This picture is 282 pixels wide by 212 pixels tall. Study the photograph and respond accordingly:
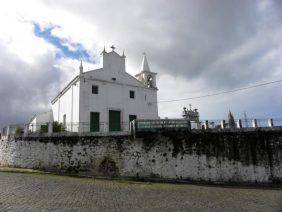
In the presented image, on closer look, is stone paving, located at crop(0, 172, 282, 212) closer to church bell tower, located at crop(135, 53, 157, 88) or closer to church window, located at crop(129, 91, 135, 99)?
church window, located at crop(129, 91, 135, 99)

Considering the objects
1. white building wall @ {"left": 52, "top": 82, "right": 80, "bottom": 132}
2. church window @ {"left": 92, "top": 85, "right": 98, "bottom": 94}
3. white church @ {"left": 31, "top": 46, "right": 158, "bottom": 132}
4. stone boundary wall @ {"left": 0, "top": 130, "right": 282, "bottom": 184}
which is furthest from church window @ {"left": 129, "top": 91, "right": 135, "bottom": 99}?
stone boundary wall @ {"left": 0, "top": 130, "right": 282, "bottom": 184}

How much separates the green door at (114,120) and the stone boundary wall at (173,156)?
578 cm

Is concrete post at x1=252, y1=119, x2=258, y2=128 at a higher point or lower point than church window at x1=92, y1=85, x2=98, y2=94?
lower

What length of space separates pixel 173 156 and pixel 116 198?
8.53 metres

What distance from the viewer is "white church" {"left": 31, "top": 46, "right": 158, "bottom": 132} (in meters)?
26.4

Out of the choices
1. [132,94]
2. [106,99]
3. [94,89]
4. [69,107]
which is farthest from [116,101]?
[69,107]

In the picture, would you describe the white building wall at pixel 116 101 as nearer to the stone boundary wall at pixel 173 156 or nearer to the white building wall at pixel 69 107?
the white building wall at pixel 69 107

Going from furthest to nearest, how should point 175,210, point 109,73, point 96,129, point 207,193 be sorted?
point 109,73 → point 96,129 → point 207,193 → point 175,210

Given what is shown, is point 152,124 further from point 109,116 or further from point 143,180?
point 109,116

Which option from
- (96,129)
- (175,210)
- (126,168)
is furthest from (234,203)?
(96,129)

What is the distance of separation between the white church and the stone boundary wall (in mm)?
3779

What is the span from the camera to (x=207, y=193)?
15859mm

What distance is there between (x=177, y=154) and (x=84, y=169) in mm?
6522

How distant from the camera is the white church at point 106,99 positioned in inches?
1041
